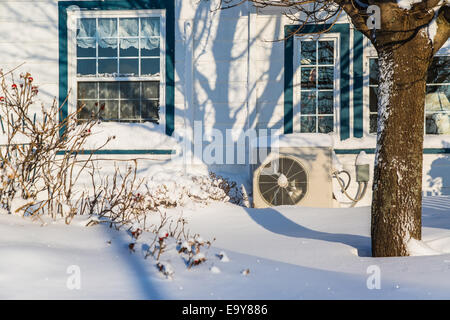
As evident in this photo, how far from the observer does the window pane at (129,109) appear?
9.48 meters

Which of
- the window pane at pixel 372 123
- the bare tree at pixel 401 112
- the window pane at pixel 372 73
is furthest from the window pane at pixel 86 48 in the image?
the bare tree at pixel 401 112

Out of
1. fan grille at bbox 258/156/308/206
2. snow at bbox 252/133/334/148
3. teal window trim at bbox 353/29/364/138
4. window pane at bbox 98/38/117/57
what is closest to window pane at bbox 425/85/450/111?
teal window trim at bbox 353/29/364/138

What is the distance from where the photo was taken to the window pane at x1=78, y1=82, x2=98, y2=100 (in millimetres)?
9531

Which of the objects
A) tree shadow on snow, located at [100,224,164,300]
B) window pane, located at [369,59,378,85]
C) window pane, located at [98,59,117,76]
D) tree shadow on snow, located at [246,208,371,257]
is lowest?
tree shadow on snow, located at [246,208,371,257]

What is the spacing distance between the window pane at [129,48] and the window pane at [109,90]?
572 millimetres

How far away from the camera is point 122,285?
301cm

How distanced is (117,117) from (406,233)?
6.51 metres

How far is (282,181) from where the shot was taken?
7551 millimetres

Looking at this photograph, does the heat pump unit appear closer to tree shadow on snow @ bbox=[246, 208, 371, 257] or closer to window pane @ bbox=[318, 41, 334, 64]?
tree shadow on snow @ bbox=[246, 208, 371, 257]

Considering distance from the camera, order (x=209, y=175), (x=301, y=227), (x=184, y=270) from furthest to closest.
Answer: (x=209, y=175) → (x=301, y=227) → (x=184, y=270)

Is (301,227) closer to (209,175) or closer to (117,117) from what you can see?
(209,175)

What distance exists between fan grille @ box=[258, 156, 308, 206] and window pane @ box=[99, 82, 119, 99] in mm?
3498

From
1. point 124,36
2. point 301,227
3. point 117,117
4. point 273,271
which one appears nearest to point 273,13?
point 124,36

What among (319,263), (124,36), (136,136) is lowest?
(319,263)
